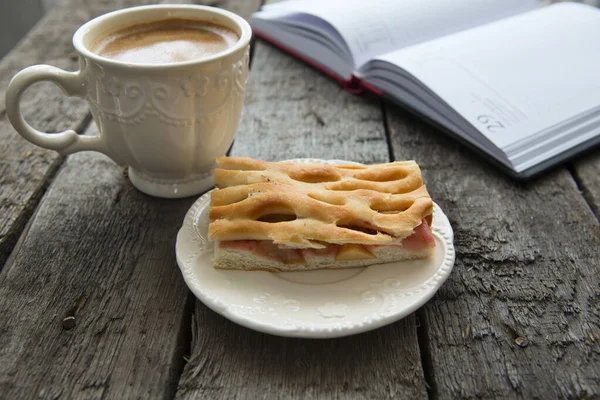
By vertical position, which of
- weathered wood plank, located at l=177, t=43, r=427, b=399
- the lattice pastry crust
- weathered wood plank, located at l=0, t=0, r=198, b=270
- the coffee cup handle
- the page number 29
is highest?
the coffee cup handle

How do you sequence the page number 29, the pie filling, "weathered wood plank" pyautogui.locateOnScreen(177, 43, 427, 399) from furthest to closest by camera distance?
1. the page number 29
2. the pie filling
3. "weathered wood plank" pyautogui.locateOnScreen(177, 43, 427, 399)

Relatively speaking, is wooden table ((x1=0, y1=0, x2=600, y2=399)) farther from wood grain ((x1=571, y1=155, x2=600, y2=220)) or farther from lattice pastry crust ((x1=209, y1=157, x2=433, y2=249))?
lattice pastry crust ((x1=209, y1=157, x2=433, y2=249))

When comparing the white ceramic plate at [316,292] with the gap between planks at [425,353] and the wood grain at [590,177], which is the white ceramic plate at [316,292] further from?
the wood grain at [590,177]

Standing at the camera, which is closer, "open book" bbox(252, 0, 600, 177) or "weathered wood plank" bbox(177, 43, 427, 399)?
"weathered wood plank" bbox(177, 43, 427, 399)

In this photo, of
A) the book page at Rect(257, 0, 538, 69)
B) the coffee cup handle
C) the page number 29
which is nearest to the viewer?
the coffee cup handle

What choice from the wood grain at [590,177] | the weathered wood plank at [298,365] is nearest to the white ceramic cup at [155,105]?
the weathered wood plank at [298,365]

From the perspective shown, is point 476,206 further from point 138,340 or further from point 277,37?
point 277,37

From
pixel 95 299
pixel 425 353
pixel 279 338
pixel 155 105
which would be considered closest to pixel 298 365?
pixel 279 338

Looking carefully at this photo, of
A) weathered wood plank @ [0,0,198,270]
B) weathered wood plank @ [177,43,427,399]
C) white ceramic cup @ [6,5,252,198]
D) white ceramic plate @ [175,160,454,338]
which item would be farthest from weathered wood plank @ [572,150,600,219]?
weathered wood plank @ [0,0,198,270]
